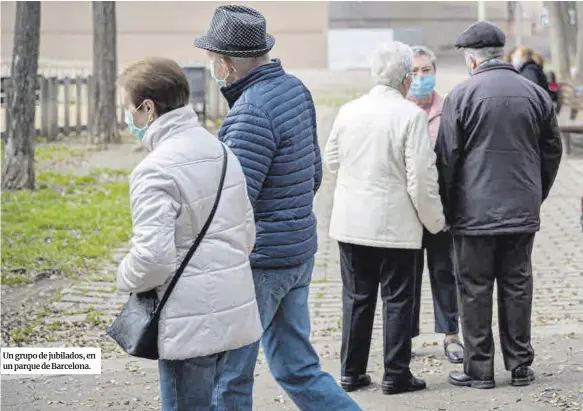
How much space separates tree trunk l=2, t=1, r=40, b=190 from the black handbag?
409 inches

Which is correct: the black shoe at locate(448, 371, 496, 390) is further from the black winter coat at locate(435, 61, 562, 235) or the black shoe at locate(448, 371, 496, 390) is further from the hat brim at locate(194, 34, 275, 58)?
the hat brim at locate(194, 34, 275, 58)

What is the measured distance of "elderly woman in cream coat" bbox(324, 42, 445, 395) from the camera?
5.97 m

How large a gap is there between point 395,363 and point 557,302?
2710 millimetres

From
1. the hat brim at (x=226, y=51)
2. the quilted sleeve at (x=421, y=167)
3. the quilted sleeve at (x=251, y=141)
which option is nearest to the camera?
the quilted sleeve at (x=251, y=141)

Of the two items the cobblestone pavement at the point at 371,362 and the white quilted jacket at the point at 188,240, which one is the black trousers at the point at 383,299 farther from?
the white quilted jacket at the point at 188,240

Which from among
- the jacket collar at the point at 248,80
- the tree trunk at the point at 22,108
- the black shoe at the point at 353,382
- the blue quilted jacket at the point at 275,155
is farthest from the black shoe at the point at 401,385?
the tree trunk at the point at 22,108

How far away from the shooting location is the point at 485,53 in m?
6.25

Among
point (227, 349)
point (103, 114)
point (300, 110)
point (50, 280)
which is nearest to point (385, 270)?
point (300, 110)

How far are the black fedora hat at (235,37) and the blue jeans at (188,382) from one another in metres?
1.25

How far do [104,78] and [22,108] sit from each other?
194 inches

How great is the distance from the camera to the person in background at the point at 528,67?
12.1m

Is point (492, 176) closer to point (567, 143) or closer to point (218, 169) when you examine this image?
point (218, 169)

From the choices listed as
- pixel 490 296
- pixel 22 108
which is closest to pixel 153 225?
pixel 490 296

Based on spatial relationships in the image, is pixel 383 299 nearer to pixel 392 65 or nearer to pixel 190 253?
pixel 392 65
